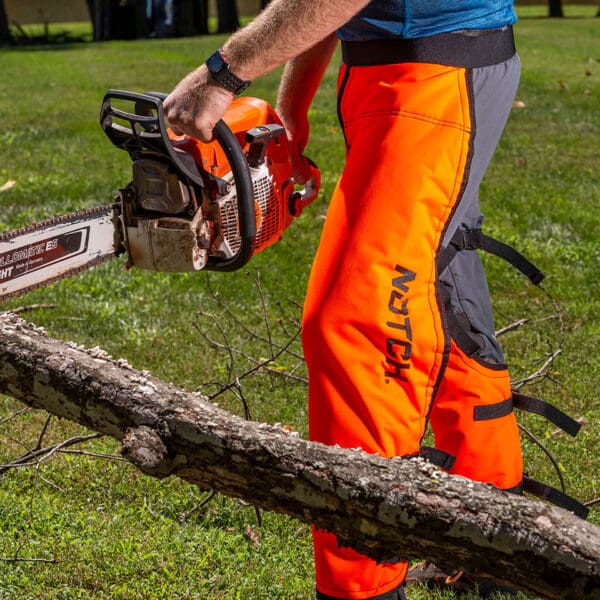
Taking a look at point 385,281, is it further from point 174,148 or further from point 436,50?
point 174,148

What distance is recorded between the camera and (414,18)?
95.4 inches

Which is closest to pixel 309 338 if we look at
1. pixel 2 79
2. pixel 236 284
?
pixel 236 284

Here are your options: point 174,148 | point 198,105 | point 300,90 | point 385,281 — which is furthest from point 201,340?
point 385,281

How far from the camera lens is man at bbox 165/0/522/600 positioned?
7.73 feet

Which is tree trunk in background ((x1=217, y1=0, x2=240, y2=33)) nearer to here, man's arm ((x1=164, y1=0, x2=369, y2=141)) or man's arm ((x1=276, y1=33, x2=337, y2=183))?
man's arm ((x1=276, y1=33, x2=337, y2=183))

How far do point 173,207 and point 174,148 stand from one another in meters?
0.16

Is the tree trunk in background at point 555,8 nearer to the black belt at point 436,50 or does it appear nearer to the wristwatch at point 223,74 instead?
the black belt at point 436,50

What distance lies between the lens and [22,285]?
2928mm

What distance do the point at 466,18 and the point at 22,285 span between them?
4.74 feet

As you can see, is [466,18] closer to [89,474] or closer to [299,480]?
[299,480]

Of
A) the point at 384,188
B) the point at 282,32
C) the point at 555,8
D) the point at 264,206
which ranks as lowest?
the point at 555,8

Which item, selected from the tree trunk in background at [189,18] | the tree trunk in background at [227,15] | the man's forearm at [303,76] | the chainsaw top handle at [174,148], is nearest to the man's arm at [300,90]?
the man's forearm at [303,76]

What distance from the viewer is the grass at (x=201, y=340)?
2902mm

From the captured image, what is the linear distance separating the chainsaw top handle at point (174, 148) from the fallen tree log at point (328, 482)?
23.6 inches
